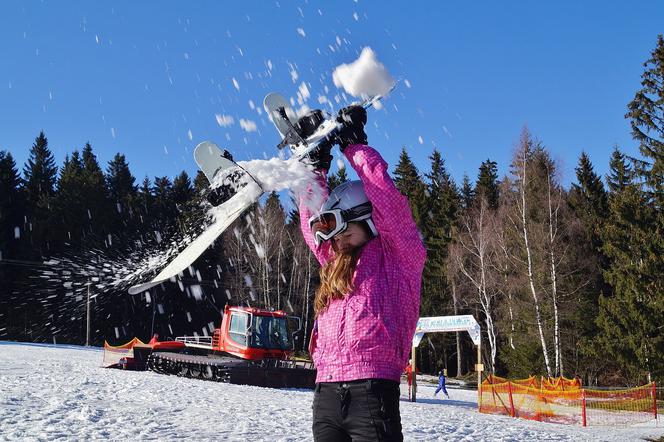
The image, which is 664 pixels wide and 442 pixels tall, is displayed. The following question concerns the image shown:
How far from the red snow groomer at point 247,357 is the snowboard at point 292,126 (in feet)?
48.0

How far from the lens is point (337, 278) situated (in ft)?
8.52

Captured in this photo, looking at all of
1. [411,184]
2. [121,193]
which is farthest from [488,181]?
[121,193]

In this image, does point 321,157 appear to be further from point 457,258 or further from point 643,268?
point 457,258

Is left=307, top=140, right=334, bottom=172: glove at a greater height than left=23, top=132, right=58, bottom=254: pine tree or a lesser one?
lesser

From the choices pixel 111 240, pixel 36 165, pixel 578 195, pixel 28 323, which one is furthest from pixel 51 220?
pixel 578 195

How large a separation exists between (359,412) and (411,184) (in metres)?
52.1

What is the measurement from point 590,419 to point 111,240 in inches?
1644

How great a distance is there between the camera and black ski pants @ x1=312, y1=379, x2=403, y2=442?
2332mm

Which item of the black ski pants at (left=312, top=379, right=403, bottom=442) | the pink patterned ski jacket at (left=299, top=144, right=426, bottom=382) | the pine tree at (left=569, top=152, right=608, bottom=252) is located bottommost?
the black ski pants at (left=312, top=379, right=403, bottom=442)

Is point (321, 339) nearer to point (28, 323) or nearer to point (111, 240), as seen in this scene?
point (28, 323)

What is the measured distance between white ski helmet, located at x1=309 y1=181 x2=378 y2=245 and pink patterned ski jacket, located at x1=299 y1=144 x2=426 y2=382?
5cm

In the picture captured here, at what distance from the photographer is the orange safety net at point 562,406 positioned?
16578 mm

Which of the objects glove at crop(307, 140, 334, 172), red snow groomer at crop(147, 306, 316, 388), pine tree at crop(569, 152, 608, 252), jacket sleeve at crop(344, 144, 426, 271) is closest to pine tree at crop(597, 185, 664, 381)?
pine tree at crop(569, 152, 608, 252)

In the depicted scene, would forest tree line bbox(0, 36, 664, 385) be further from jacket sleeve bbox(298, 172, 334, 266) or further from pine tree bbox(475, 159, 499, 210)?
jacket sleeve bbox(298, 172, 334, 266)
